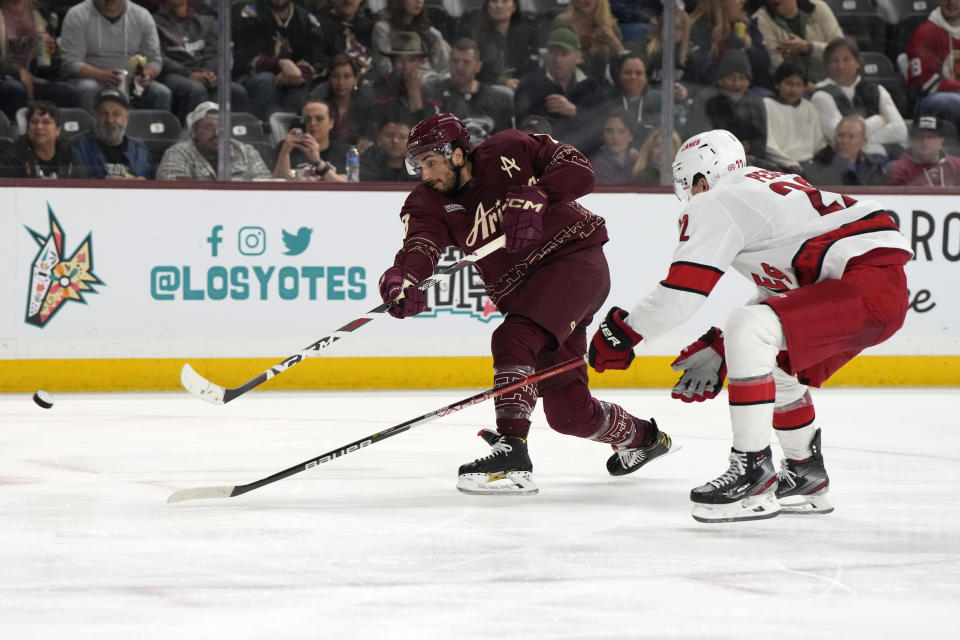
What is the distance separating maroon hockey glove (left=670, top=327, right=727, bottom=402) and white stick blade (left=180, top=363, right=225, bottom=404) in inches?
46.7

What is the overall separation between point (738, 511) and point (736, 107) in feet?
12.2

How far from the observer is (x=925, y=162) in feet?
19.8

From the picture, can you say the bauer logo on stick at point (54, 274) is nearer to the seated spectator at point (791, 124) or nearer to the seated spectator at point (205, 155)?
the seated spectator at point (205, 155)

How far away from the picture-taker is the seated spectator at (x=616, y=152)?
5.82 meters

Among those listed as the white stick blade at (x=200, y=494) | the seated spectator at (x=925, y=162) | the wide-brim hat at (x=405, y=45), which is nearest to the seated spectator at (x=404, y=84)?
the wide-brim hat at (x=405, y=45)

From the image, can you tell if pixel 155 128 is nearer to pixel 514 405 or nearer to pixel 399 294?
pixel 399 294

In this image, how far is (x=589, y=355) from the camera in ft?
9.32

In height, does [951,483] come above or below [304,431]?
above

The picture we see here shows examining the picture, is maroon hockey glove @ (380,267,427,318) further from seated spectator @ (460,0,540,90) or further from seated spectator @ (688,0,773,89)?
seated spectator @ (688,0,773,89)

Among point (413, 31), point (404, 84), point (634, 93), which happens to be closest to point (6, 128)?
point (404, 84)

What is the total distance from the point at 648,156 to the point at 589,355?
10.5ft

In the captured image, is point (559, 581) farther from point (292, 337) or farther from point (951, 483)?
point (292, 337)

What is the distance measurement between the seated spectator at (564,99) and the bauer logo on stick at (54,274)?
6.92ft

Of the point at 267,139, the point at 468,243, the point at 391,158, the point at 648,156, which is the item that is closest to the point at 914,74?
the point at 648,156
